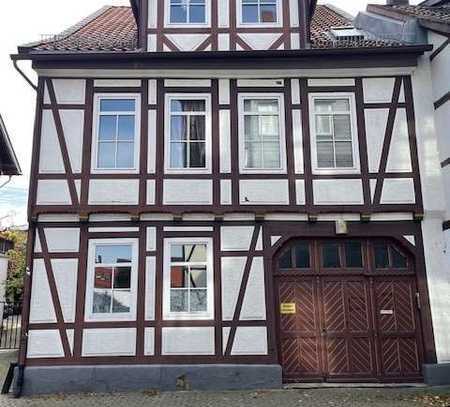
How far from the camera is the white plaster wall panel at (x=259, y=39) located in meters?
10.6

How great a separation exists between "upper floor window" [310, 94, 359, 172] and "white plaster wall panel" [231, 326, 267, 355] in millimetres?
3705

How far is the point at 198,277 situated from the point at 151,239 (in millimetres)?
1283

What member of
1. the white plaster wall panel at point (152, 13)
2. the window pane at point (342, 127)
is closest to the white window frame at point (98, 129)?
the white plaster wall panel at point (152, 13)

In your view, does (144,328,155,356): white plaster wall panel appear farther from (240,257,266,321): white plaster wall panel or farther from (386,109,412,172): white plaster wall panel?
(386,109,412,172): white plaster wall panel

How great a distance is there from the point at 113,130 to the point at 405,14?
7.52 meters

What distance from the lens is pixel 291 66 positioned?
1036 cm

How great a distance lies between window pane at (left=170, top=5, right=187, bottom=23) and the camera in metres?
10.8

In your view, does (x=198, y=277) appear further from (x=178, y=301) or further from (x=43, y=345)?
(x=43, y=345)

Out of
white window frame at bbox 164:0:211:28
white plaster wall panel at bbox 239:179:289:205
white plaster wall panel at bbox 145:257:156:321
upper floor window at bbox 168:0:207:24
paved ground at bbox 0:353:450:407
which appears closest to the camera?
paved ground at bbox 0:353:450:407

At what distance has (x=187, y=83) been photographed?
10.5 metres

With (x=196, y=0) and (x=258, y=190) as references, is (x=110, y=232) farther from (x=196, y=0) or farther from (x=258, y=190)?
(x=196, y=0)

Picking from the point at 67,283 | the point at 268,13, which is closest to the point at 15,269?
the point at 67,283

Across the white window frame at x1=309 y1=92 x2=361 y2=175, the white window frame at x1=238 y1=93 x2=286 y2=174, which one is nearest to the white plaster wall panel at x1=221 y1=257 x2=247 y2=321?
the white window frame at x1=238 y1=93 x2=286 y2=174

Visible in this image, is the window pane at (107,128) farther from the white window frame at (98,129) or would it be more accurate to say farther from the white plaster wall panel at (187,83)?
the white plaster wall panel at (187,83)
